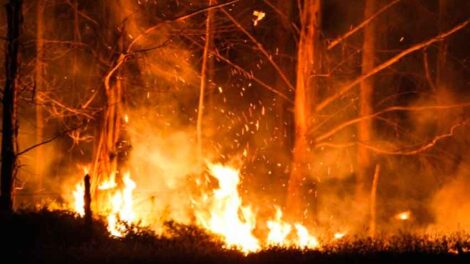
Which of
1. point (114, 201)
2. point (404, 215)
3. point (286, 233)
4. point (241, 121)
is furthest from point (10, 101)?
point (404, 215)

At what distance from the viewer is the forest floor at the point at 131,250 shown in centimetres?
809

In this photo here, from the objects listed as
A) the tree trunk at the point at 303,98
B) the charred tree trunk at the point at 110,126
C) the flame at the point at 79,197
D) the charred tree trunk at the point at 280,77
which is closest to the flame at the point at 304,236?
Result: the tree trunk at the point at 303,98

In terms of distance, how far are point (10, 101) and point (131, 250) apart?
3.53 m

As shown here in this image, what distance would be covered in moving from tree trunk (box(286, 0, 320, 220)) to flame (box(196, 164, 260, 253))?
3.10 feet

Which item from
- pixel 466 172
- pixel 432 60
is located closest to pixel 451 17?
pixel 432 60

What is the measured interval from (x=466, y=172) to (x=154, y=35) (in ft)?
31.7

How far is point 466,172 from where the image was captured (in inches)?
720

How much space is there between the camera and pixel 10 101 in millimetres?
10445

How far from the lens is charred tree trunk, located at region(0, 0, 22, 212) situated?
1037 cm

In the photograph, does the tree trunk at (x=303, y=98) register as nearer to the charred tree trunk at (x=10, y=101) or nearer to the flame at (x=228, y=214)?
the flame at (x=228, y=214)

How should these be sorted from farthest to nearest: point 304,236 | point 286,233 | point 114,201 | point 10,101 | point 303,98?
point 114,201, point 303,98, point 286,233, point 304,236, point 10,101

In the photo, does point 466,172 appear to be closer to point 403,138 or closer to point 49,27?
point 403,138

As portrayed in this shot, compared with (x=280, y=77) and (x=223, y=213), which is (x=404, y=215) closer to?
(x=280, y=77)

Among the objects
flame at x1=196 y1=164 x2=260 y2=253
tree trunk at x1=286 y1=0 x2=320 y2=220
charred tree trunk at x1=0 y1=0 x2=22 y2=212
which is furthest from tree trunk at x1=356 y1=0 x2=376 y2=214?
charred tree trunk at x1=0 y1=0 x2=22 y2=212
